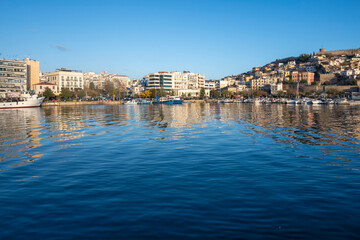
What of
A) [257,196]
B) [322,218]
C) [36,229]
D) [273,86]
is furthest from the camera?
[273,86]

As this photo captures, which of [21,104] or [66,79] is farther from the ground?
[66,79]

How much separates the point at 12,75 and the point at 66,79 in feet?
93.7

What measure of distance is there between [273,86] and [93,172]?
168m

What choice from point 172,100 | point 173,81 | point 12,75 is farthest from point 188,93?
point 12,75

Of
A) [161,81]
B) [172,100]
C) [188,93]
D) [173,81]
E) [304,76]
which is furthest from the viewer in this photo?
[304,76]

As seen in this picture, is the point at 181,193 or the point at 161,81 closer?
the point at 181,193

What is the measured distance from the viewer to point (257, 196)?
7.83 m

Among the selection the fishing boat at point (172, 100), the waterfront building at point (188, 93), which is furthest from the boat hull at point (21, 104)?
the waterfront building at point (188, 93)

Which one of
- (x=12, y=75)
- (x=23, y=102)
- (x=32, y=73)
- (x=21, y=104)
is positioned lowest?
(x=21, y=104)

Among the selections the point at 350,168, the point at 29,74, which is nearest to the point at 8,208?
the point at 350,168

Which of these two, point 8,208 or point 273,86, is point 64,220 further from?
point 273,86

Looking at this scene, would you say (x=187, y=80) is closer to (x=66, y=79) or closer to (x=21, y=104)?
(x=66, y=79)

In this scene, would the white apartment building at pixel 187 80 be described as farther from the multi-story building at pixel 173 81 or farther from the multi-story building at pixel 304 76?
the multi-story building at pixel 304 76

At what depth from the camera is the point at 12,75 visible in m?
118
